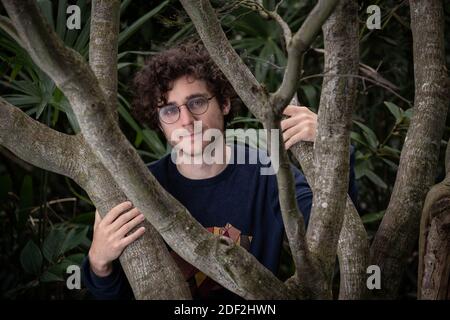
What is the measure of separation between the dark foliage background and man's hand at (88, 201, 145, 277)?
0.56 m

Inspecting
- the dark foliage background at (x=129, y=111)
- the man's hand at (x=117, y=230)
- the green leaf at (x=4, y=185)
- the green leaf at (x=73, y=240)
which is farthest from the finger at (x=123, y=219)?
the green leaf at (x=4, y=185)

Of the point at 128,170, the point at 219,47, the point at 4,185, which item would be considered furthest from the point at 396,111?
the point at 4,185

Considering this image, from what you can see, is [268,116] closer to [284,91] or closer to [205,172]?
[284,91]

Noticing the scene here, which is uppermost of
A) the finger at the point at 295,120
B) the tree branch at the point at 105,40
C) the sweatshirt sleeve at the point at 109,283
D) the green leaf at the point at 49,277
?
the tree branch at the point at 105,40

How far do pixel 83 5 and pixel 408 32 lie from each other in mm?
995

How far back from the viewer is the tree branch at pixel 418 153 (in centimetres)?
120

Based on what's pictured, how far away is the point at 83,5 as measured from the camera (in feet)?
5.89

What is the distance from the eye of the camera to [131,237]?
1080mm

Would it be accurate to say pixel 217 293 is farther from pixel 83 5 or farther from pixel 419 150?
pixel 83 5

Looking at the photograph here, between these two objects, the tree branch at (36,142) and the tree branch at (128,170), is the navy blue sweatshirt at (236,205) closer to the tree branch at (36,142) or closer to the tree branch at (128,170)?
the tree branch at (36,142)

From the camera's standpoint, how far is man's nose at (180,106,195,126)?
1.27 meters

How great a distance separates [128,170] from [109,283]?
36 centimetres

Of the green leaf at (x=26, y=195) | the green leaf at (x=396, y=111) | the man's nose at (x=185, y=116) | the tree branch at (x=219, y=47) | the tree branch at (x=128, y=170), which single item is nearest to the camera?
the tree branch at (x=128, y=170)
